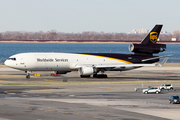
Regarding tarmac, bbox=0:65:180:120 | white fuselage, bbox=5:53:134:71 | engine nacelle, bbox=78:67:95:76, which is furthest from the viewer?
engine nacelle, bbox=78:67:95:76

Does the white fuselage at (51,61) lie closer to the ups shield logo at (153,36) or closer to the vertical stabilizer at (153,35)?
the vertical stabilizer at (153,35)

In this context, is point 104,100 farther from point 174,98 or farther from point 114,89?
point 114,89

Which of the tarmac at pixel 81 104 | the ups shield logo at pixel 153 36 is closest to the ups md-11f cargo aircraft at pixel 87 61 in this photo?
the ups shield logo at pixel 153 36

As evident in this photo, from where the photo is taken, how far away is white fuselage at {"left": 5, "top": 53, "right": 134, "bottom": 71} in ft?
210

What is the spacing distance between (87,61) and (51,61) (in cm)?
786

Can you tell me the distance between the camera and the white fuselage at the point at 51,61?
64000 millimetres

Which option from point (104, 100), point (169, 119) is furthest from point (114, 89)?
point (169, 119)

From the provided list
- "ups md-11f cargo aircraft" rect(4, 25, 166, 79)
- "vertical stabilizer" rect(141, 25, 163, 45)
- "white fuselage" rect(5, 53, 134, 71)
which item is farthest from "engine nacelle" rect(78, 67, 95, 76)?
"vertical stabilizer" rect(141, 25, 163, 45)

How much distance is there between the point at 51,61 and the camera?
6512 cm

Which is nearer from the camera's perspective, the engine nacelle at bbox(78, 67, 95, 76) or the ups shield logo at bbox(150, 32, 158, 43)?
the engine nacelle at bbox(78, 67, 95, 76)

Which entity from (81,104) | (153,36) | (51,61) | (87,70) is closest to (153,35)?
(153,36)

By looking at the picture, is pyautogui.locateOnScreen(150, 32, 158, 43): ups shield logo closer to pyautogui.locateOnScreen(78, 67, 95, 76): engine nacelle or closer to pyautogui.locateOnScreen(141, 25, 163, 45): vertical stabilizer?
pyautogui.locateOnScreen(141, 25, 163, 45): vertical stabilizer

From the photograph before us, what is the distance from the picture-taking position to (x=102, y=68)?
6794 cm

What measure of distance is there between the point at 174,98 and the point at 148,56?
3572 cm
